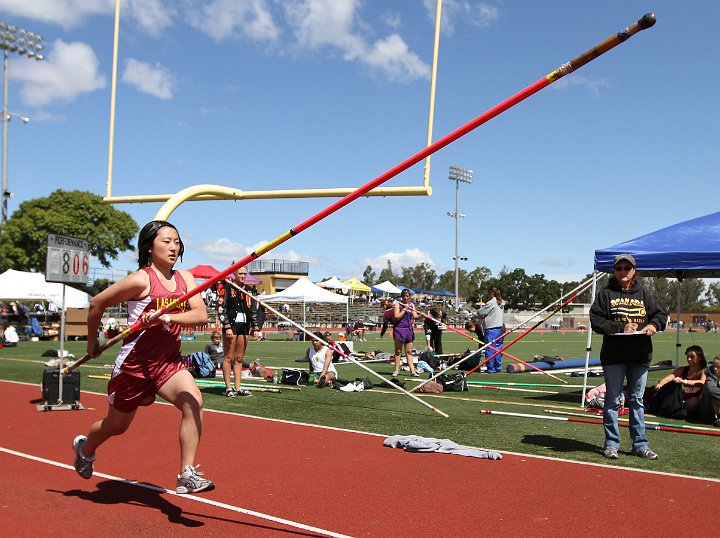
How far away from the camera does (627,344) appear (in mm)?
6609

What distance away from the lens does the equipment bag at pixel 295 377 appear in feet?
41.2

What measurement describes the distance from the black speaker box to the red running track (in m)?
2.02

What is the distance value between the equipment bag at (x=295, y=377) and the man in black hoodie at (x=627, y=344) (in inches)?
269

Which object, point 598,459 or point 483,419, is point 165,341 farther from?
point 483,419

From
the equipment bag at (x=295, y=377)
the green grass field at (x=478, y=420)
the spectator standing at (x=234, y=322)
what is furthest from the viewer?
the equipment bag at (x=295, y=377)

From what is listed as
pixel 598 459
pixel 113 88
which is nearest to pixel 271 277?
pixel 113 88

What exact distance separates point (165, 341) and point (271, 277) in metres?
77.8

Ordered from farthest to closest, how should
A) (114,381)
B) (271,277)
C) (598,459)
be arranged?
(271,277) → (598,459) → (114,381)

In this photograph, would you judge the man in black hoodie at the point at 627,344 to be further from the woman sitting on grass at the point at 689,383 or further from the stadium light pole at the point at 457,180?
the stadium light pole at the point at 457,180

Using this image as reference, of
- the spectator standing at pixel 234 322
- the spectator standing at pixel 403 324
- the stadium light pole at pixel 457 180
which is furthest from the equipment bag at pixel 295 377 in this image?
the stadium light pole at pixel 457 180

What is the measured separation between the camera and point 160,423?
8078mm

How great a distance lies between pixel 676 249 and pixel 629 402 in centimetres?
342

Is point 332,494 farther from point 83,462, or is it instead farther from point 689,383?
point 689,383

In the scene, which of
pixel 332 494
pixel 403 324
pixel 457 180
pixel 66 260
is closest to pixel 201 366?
pixel 403 324
